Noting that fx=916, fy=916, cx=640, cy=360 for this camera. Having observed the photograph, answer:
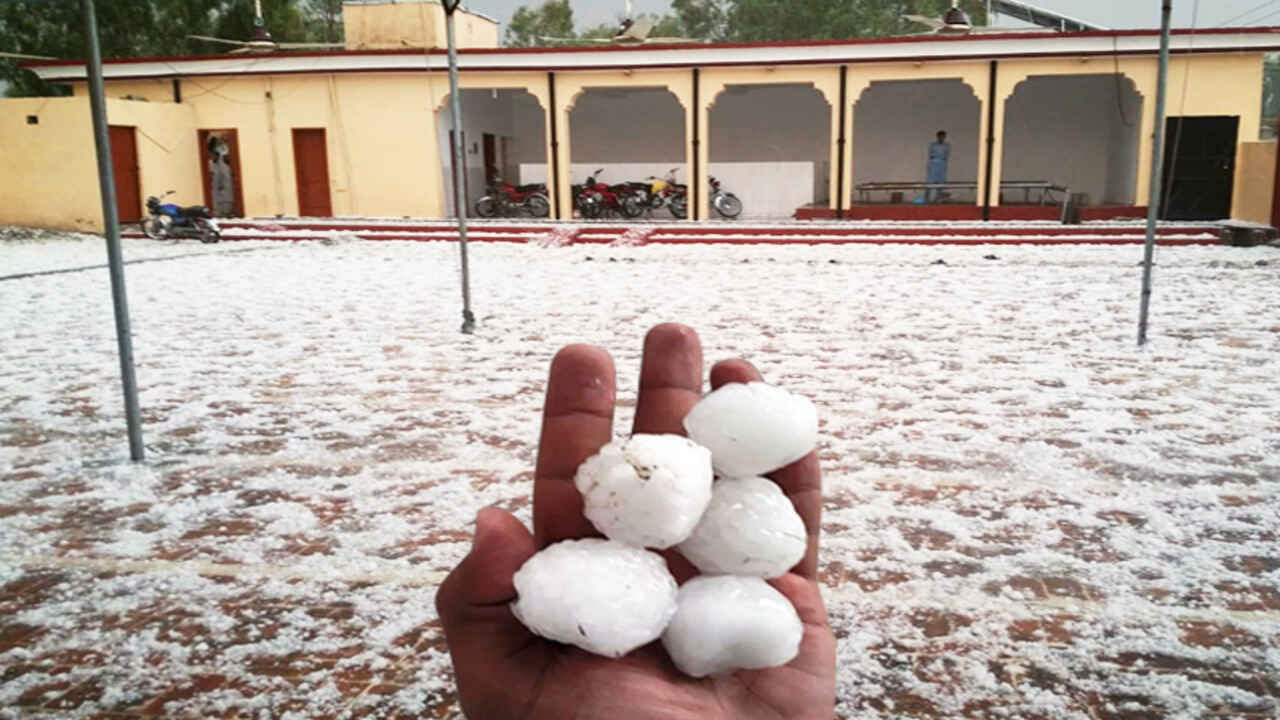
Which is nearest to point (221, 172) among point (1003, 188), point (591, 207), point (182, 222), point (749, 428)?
point (182, 222)

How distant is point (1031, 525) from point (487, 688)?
2.46m

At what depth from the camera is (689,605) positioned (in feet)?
4.74

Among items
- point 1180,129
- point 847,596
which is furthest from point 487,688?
point 1180,129

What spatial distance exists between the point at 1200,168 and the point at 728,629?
17.9m

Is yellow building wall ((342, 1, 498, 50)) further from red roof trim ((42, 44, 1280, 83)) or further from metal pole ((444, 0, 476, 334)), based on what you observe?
metal pole ((444, 0, 476, 334))

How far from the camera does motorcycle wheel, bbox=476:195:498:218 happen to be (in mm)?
19641

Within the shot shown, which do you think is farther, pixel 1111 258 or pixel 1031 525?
pixel 1111 258

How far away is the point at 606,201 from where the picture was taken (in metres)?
18.9

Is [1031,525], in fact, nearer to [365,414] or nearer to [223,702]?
[223,702]

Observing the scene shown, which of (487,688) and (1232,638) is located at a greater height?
(487,688)

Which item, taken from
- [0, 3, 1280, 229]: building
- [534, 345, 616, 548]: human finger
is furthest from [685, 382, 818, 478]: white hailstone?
[0, 3, 1280, 229]: building

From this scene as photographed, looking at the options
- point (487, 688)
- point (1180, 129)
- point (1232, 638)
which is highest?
point (1180, 129)

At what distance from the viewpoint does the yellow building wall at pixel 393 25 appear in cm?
2006

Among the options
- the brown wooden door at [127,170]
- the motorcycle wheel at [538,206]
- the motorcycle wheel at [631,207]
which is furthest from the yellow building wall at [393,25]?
the motorcycle wheel at [631,207]
